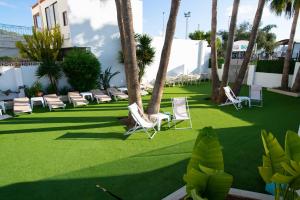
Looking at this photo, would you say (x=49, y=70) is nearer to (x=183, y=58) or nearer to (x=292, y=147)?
(x=183, y=58)

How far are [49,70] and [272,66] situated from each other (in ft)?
50.4

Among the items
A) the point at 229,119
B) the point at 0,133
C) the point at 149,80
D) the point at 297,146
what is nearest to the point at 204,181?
the point at 297,146

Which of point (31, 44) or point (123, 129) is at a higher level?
point (31, 44)

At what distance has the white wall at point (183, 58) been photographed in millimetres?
18953

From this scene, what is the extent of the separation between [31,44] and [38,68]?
243 centimetres

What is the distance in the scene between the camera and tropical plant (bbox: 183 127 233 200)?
1.94 meters

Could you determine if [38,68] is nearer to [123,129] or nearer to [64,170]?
[123,129]

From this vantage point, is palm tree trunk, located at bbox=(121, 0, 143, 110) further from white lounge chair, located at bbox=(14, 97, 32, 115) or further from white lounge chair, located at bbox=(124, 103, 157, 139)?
white lounge chair, located at bbox=(14, 97, 32, 115)

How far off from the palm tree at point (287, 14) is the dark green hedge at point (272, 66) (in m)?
0.97

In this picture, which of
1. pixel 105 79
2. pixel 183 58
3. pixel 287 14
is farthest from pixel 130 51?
pixel 183 58

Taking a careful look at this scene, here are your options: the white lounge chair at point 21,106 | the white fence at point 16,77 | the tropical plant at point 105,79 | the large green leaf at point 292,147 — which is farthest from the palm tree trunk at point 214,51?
the large green leaf at point 292,147

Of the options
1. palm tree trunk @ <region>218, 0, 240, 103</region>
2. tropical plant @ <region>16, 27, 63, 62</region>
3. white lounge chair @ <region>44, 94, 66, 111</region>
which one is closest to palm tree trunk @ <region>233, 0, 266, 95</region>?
palm tree trunk @ <region>218, 0, 240, 103</region>

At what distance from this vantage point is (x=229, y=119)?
8.77 m

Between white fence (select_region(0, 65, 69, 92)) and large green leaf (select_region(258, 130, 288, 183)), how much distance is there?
13.2m
